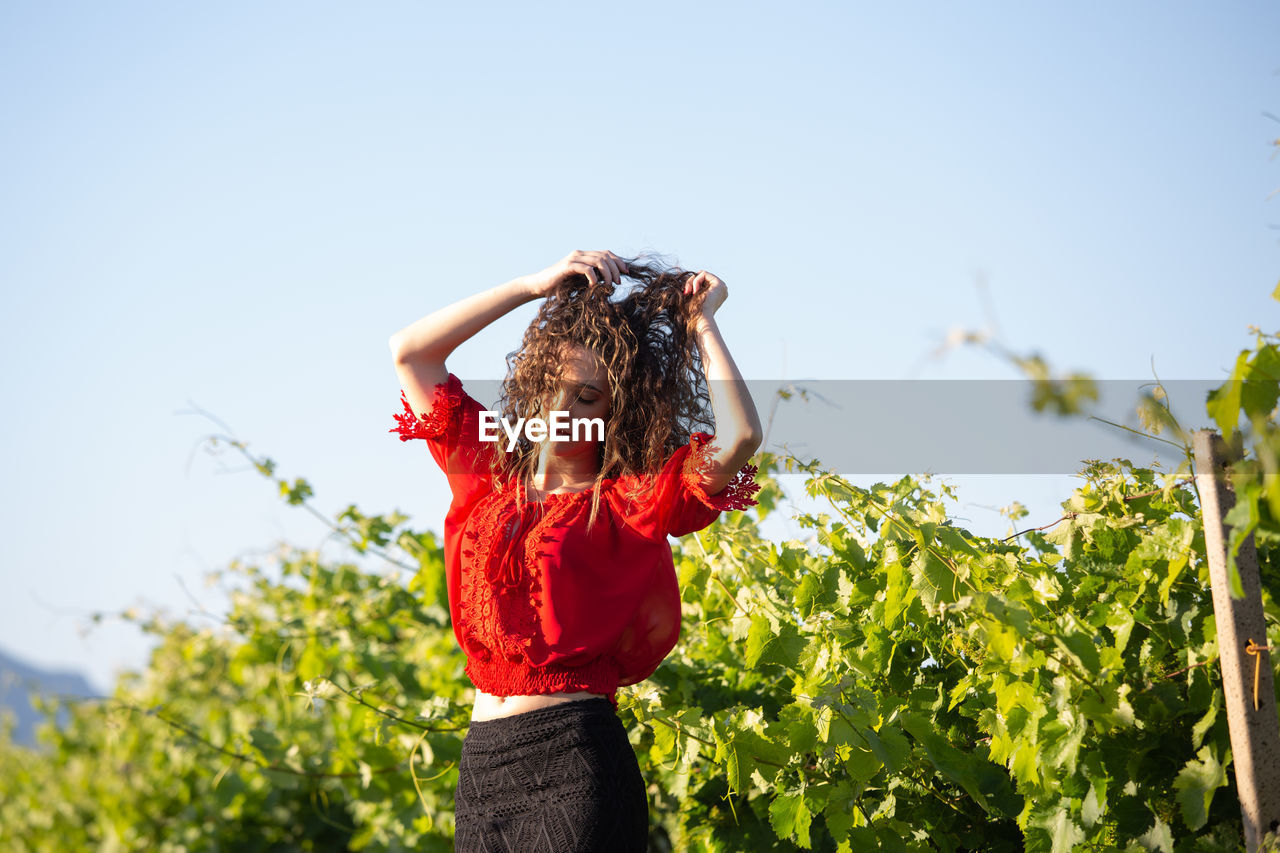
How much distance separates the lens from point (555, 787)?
191 centimetres

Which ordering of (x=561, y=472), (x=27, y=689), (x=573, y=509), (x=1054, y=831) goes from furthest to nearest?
(x=27, y=689)
(x=561, y=472)
(x=573, y=509)
(x=1054, y=831)

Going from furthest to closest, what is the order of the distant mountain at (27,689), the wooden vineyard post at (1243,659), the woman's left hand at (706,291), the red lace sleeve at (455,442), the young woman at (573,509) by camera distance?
the distant mountain at (27,689) → the red lace sleeve at (455,442) → the woman's left hand at (706,291) → the young woman at (573,509) → the wooden vineyard post at (1243,659)

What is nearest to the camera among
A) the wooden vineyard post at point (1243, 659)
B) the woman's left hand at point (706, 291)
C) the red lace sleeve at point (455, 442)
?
the wooden vineyard post at point (1243, 659)

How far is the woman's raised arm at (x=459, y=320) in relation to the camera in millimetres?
2209

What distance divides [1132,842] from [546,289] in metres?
1.54

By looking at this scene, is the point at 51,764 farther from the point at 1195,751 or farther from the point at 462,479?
the point at 1195,751

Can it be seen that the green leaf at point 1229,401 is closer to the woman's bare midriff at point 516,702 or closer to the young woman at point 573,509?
the young woman at point 573,509

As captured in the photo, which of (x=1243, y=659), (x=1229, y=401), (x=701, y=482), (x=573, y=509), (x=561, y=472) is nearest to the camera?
(x=1229, y=401)

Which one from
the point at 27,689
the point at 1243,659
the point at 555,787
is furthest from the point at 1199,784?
the point at 27,689

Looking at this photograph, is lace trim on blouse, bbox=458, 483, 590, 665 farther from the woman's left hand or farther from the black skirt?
the woman's left hand

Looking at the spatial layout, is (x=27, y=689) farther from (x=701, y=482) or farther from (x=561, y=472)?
(x=701, y=482)

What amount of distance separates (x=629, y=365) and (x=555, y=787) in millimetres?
849

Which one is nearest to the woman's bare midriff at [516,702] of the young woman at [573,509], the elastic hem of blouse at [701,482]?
the young woman at [573,509]

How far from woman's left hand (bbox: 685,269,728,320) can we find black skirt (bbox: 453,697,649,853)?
83cm
